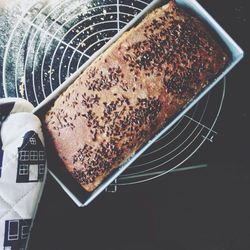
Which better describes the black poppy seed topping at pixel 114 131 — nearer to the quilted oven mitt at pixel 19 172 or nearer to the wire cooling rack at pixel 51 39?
the quilted oven mitt at pixel 19 172

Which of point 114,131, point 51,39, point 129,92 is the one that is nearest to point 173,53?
point 129,92

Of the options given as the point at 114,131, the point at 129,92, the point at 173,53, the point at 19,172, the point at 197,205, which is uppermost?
the point at 173,53

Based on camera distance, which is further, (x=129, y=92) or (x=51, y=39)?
(x=51, y=39)

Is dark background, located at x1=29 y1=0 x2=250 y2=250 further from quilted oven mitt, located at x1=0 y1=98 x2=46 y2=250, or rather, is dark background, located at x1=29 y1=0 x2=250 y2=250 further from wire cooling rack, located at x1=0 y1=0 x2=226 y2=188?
wire cooling rack, located at x1=0 y1=0 x2=226 y2=188

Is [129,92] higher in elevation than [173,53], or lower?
lower

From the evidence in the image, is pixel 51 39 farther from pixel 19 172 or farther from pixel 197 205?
pixel 197 205

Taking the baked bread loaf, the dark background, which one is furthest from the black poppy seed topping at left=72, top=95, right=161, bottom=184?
the dark background
